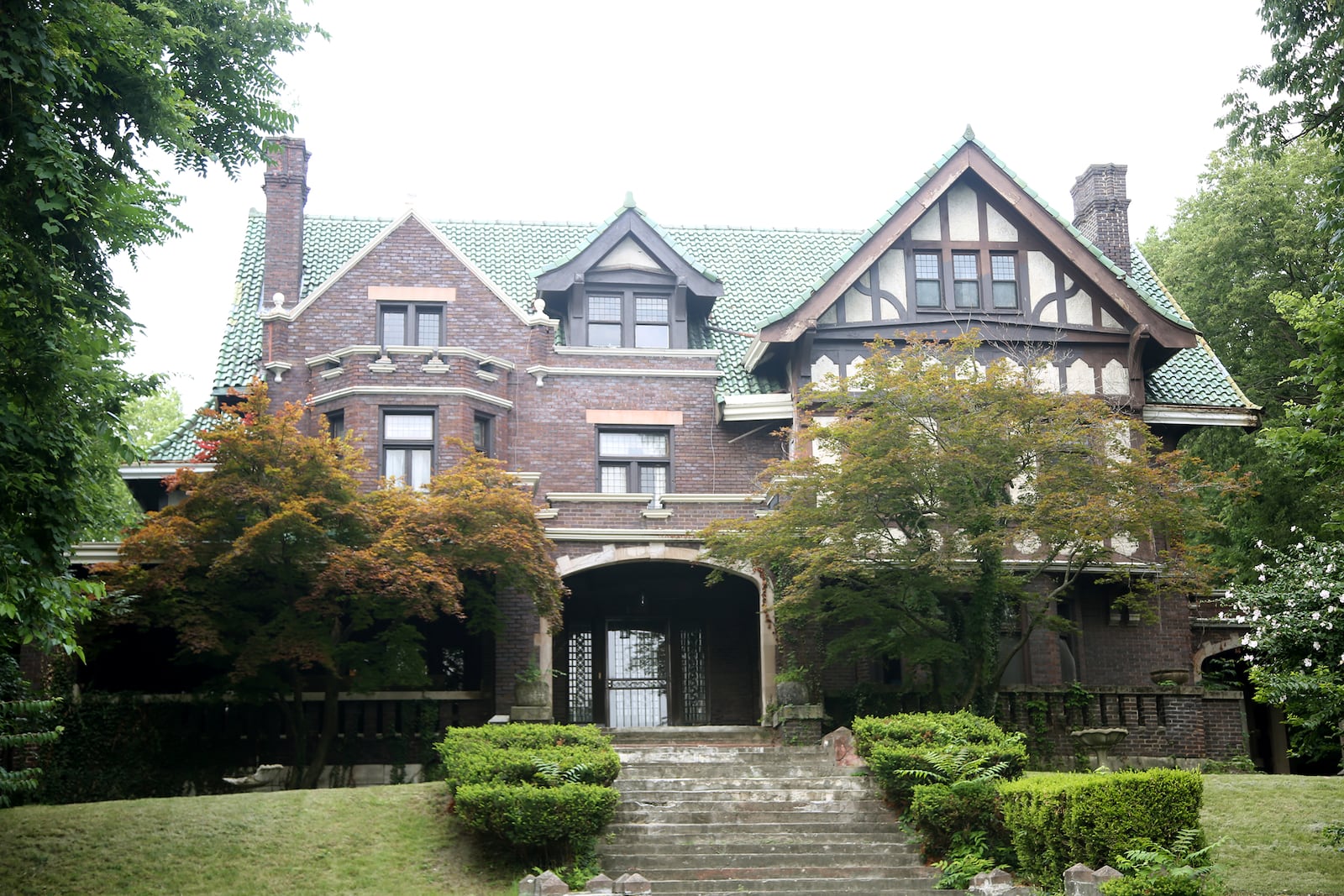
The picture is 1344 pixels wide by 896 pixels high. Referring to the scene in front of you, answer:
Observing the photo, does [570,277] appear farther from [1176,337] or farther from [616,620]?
[1176,337]

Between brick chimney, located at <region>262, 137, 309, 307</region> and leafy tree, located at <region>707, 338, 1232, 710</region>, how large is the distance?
1098 centimetres

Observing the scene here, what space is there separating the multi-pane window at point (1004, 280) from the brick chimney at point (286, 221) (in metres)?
13.7

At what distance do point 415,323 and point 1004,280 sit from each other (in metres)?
11.3

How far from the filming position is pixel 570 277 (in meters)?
28.4

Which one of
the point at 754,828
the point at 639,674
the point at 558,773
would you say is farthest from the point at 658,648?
the point at 558,773

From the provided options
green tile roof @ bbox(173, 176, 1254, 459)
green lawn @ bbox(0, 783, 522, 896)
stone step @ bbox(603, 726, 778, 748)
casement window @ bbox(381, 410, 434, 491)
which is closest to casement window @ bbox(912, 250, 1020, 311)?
green tile roof @ bbox(173, 176, 1254, 459)

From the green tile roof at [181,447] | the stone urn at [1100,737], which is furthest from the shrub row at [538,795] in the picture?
the green tile roof at [181,447]

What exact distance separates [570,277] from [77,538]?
49.6ft

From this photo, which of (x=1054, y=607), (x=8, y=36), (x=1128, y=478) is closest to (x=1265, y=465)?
(x=1054, y=607)

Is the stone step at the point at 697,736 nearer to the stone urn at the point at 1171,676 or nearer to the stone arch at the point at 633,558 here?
the stone arch at the point at 633,558

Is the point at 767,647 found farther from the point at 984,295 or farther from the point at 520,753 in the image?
the point at 984,295

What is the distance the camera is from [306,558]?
852 inches

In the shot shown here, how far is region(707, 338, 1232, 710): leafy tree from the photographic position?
71.1ft

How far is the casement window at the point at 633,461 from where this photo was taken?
91.2 feet
